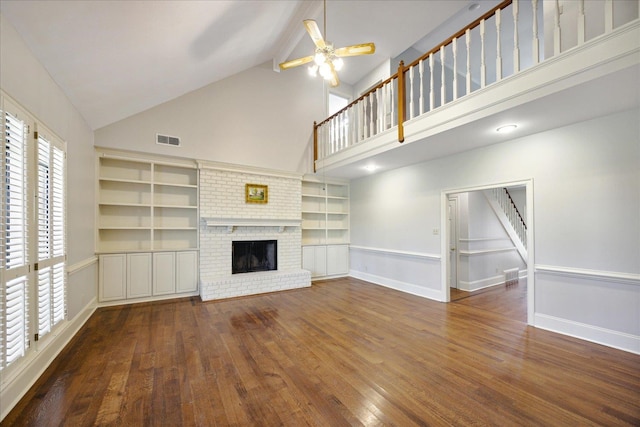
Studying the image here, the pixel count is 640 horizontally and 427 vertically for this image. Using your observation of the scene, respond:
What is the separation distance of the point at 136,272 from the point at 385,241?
15.8ft

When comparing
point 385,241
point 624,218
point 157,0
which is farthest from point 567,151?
point 157,0

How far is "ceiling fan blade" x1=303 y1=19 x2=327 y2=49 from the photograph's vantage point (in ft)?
9.01

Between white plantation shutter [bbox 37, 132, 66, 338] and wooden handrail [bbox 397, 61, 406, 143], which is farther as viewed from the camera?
wooden handrail [bbox 397, 61, 406, 143]

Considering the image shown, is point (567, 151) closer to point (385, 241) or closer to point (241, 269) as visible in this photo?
point (385, 241)

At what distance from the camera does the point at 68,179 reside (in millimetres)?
3201

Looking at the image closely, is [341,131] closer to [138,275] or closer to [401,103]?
[401,103]

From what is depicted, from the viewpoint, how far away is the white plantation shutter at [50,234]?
2.48 meters

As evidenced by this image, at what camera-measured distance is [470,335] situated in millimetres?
3236

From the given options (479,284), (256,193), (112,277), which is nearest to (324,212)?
(256,193)

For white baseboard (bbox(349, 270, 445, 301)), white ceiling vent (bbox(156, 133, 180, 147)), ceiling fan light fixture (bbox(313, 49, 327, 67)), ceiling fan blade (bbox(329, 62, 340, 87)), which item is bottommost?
white baseboard (bbox(349, 270, 445, 301))

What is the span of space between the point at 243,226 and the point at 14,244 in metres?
3.51

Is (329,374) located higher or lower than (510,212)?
lower

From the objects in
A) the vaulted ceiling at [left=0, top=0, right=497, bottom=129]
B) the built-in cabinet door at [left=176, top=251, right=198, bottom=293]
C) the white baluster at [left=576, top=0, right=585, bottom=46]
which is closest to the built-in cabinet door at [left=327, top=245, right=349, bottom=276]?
the built-in cabinet door at [left=176, top=251, right=198, bottom=293]

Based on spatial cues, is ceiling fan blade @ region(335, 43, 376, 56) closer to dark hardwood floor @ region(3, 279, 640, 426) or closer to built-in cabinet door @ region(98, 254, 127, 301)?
dark hardwood floor @ region(3, 279, 640, 426)
